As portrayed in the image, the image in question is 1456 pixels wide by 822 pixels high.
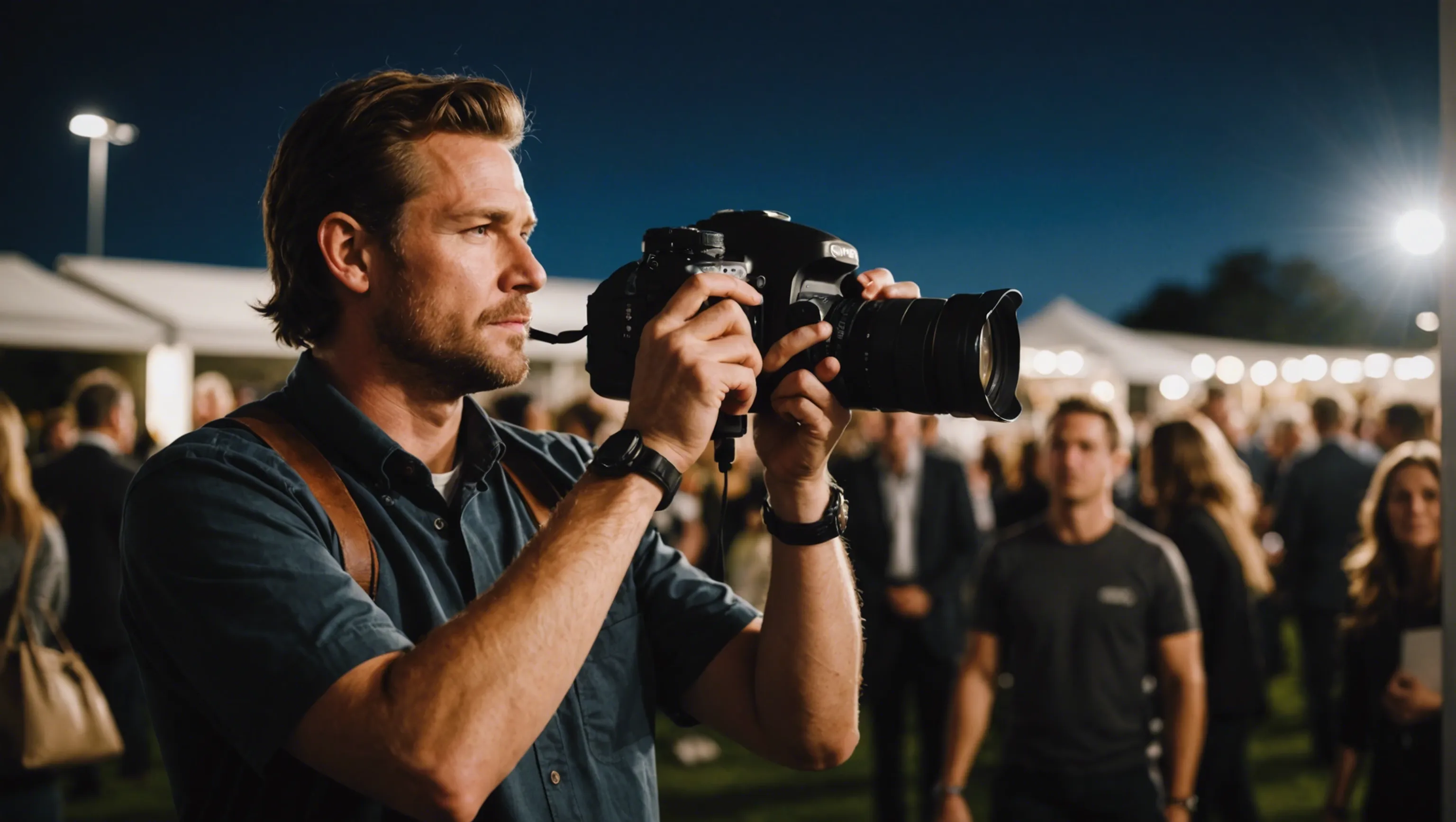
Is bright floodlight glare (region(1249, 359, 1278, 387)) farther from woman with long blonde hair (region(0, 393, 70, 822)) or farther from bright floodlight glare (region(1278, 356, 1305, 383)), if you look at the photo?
woman with long blonde hair (region(0, 393, 70, 822))

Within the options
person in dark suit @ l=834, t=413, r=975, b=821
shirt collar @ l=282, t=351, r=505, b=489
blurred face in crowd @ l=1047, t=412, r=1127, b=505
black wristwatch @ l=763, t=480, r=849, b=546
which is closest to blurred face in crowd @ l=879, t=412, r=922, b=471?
person in dark suit @ l=834, t=413, r=975, b=821

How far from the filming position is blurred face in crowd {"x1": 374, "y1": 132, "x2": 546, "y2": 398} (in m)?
1.37

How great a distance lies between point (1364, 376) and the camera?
1922cm

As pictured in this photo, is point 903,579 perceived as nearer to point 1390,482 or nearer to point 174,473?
point 1390,482

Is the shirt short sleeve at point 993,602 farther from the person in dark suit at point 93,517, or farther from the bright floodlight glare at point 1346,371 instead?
the bright floodlight glare at point 1346,371

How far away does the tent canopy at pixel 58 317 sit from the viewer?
8.21 meters

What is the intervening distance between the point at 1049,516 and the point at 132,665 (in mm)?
4516

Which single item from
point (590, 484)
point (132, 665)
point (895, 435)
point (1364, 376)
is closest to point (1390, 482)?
point (895, 435)

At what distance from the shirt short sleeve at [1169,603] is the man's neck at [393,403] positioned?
229cm

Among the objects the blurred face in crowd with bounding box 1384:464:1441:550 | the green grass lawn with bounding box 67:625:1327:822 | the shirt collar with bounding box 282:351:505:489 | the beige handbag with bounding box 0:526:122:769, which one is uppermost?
the shirt collar with bounding box 282:351:505:489

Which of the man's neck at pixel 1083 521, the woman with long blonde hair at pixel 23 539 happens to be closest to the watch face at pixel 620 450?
the man's neck at pixel 1083 521

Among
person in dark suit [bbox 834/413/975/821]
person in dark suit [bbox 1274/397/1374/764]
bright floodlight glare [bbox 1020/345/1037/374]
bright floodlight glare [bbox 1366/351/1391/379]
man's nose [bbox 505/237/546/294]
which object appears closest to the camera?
A: man's nose [bbox 505/237/546/294]

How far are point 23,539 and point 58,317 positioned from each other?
579 centimetres

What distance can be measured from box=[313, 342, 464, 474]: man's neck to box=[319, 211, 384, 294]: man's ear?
0.33 ft
